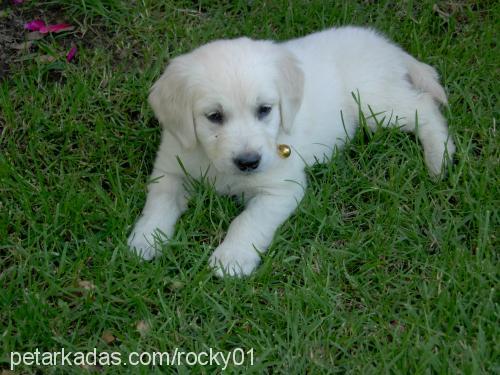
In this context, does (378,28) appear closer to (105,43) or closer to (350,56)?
(350,56)

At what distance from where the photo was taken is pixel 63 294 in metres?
3.27

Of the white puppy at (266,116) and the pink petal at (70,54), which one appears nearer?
the white puppy at (266,116)

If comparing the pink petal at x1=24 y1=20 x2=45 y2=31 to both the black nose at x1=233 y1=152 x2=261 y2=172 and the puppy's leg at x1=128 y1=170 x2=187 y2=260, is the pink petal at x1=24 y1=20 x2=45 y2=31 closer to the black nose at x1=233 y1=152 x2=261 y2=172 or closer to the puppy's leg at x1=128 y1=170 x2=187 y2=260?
the puppy's leg at x1=128 y1=170 x2=187 y2=260

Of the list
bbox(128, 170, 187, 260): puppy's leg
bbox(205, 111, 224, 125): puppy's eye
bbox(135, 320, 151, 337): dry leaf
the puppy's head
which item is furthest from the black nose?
bbox(135, 320, 151, 337): dry leaf

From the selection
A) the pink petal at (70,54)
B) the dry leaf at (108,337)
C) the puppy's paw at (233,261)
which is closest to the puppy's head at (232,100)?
the puppy's paw at (233,261)

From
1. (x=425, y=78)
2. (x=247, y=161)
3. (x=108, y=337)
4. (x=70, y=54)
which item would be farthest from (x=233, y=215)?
(x=70, y=54)

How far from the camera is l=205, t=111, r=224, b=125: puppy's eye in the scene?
3459mm

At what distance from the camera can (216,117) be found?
3475 millimetres

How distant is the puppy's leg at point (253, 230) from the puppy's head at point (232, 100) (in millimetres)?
241

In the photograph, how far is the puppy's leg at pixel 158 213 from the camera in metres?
3.49

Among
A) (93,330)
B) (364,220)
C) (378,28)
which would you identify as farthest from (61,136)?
(378,28)

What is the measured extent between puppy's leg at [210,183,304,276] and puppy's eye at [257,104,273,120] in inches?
15.9

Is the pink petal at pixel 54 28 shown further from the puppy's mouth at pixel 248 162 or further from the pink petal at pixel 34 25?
the puppy's mouth at pixel 248 162

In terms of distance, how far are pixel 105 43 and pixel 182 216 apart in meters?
1.53
